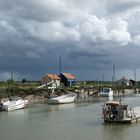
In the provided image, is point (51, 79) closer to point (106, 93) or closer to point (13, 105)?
point (106, 93)

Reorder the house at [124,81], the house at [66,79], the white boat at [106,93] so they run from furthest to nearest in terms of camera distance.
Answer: the house at [124,81], the house at [66,79], the white boat at [106,93]

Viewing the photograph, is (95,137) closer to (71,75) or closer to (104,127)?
(104,127)

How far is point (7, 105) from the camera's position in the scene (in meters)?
60.6

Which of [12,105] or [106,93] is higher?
[106,93]

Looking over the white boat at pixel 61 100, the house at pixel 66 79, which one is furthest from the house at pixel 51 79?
the white boat at pixel 61 100

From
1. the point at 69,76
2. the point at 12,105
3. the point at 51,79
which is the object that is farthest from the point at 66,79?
the point at 12,105

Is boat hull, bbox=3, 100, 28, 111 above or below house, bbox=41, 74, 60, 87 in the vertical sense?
below

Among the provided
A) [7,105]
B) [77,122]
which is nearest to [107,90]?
[7,105]

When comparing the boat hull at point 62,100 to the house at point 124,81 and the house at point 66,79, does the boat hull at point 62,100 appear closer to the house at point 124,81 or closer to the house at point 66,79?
the house at point 66,79

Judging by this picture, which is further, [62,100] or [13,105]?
[62,100]

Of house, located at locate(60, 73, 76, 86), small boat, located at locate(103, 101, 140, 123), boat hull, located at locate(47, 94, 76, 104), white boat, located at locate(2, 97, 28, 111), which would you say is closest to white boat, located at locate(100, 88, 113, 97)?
house, located at locate(60, 73, 76, 86)

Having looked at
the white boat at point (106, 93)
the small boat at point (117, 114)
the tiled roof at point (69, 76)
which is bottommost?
the small boat at point (117, 114)

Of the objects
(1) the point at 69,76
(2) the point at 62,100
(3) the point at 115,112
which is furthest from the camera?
(1) the point at 69,76

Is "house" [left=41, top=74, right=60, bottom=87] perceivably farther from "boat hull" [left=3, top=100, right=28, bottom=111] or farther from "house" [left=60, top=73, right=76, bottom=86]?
"boat hull" [left=3, top=100, right=28, bottom=111]
